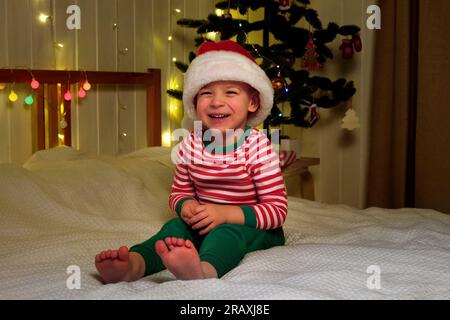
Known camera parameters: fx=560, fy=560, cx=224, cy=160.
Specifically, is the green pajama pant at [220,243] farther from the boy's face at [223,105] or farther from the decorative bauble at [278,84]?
the decorative bauble at [278,84]

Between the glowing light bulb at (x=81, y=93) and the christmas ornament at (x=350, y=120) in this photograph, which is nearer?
the glowing light bulb at (x=81, y=93)

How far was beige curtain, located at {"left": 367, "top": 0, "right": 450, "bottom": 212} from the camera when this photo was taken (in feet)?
7.60

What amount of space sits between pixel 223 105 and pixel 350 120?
1.55 metres

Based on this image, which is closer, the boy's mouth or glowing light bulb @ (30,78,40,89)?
the boy's mouth

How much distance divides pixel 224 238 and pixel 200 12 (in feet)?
6.29

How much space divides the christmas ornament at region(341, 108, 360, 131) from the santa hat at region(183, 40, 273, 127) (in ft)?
4.62

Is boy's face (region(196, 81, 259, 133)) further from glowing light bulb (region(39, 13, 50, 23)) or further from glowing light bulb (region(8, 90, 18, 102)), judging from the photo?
glowing light bulb (region(39, 13, 50, 23))

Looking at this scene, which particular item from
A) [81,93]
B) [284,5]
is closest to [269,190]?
[81,93]

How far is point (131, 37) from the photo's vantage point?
2.42 meters

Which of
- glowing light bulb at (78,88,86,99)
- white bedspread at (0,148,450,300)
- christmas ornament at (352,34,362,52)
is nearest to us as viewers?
white bedspread at (0,148,450,300)

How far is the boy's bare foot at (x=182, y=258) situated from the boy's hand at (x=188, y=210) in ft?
0.77

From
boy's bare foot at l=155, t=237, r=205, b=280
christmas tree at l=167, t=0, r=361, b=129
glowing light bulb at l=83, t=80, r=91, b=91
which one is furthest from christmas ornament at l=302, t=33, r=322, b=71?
boy's bare foot at l=155, t=237, r=205, b=280

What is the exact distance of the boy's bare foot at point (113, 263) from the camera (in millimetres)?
923

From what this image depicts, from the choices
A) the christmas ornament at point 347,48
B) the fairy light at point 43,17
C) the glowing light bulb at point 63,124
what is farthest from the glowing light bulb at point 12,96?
the christmas ornament at point 347,48
